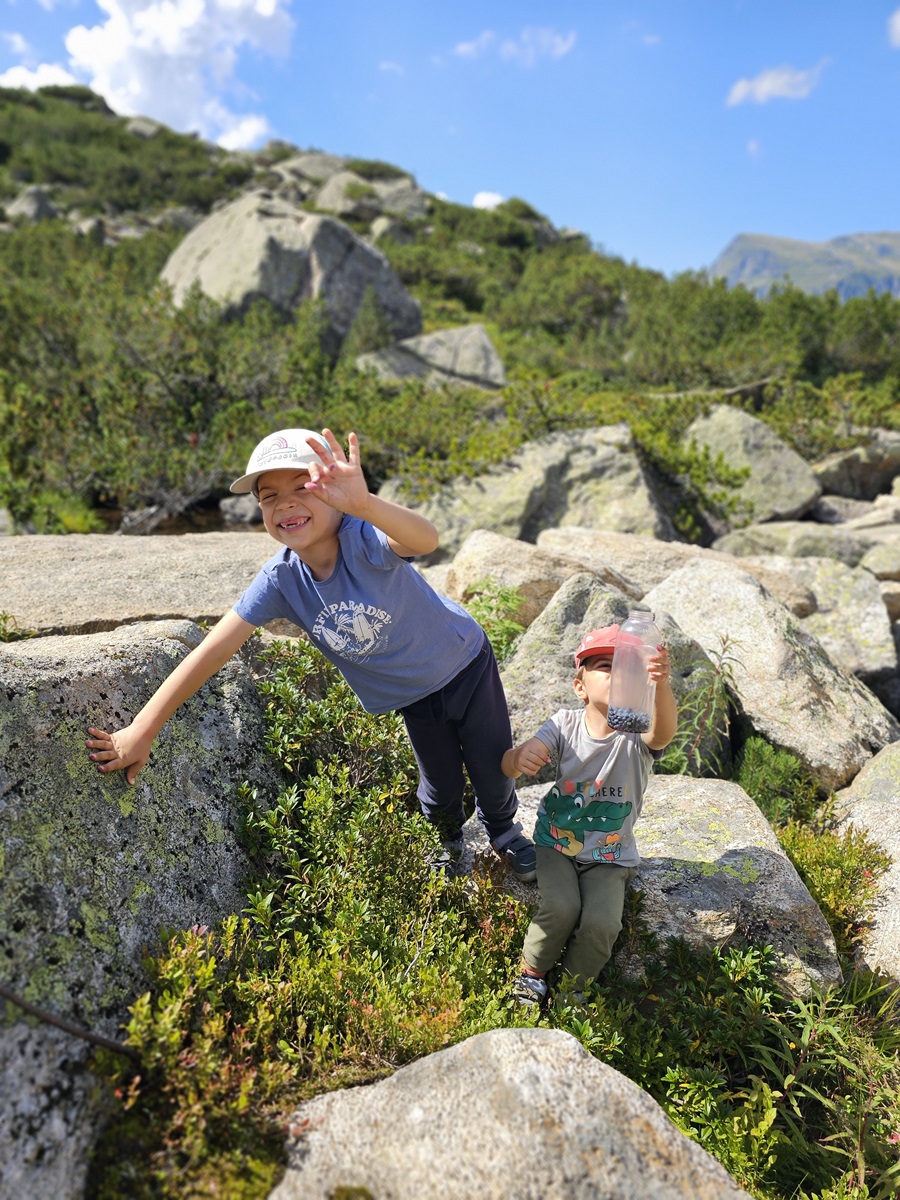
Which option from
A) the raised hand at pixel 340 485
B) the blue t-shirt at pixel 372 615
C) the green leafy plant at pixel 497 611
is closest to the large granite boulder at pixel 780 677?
the green leafy plant at pixel 497 611

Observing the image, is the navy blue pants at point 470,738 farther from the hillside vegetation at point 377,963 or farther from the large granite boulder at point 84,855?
the large granite boulder at point 84,855

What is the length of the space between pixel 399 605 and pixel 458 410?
11398mm

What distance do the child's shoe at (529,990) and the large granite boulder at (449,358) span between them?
19.5 metres

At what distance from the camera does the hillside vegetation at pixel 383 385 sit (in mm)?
12203

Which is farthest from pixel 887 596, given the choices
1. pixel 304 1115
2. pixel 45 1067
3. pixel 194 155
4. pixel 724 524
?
pixel 194 155

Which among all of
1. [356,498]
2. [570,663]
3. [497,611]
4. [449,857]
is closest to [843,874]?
[570,663]

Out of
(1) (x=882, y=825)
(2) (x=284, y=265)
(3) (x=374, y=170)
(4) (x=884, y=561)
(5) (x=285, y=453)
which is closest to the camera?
(5) (x=285, y=453)

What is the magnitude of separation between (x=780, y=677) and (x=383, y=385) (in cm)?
1439

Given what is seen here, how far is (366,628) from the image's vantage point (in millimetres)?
3510

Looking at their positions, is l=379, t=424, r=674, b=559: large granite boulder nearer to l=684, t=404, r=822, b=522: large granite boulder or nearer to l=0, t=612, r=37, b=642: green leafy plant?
l=684, t=404, r=822, b=522: large granite boulder

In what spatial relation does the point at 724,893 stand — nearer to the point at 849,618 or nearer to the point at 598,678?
the point at 598,678

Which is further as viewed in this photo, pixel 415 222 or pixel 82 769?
pixel 415 222

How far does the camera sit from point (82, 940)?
272cm

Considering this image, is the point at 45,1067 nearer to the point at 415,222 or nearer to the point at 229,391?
the point at 229,391
